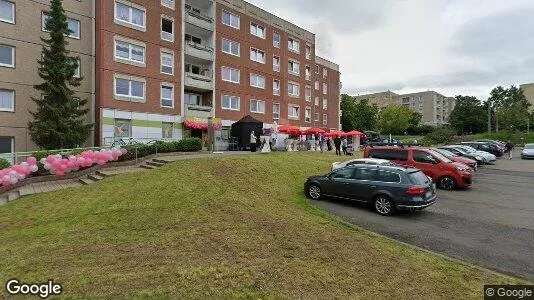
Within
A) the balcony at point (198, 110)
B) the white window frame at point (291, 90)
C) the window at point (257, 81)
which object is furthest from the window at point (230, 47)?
the white window frame at point (291, 90)

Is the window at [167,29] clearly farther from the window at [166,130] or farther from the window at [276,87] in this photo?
the window at [276,87]

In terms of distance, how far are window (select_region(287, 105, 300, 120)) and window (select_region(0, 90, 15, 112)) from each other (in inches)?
1074

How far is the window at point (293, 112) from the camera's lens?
40.7 m

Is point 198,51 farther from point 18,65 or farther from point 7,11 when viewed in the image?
point 7,11

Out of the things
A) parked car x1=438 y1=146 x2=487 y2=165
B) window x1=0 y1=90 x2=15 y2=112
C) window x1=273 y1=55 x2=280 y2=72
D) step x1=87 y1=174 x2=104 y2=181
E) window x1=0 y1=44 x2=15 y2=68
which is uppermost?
window x1=273 y1=55 x2=280 y2=72

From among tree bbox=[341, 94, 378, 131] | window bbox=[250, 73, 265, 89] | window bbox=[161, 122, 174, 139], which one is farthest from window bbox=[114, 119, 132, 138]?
tree bbox=[341, 94, 378, 131]

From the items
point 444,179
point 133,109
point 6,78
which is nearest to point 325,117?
point 133,109

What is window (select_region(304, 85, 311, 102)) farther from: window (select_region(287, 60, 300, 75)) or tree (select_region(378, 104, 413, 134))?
tree (select_region(378, 104, 413, 134))

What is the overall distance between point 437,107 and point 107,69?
130393 millimetres

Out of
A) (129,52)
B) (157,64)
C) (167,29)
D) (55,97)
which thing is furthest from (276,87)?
(55,97)

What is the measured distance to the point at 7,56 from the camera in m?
21.4

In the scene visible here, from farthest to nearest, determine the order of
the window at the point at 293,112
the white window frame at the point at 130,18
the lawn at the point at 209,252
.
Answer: the window at the point at 293,112, the white window frame at the point at 130,18, the lawn at the point at 209,252

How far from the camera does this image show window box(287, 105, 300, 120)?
40719 millimetres

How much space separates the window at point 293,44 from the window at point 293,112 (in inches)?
Answer: 291
